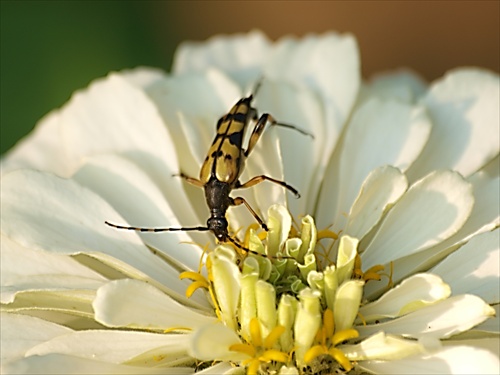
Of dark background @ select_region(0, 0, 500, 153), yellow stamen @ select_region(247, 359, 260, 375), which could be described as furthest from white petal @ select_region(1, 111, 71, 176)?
yellow stamen @ select_region(247, 359, 260, 375)

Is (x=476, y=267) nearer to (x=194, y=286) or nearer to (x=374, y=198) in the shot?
(x=374, y=198)

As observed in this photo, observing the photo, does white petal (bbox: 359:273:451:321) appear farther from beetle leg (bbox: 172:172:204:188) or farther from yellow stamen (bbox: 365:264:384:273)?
beetle leg (bbox: 172:172:204:188)

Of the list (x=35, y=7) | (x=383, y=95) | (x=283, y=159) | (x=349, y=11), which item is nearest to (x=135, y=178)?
(x=283, y=159)

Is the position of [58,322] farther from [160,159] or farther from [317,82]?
[317,82]

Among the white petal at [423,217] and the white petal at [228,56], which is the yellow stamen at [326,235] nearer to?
the white petal at [423,217]

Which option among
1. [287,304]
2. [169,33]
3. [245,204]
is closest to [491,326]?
[287,304]
